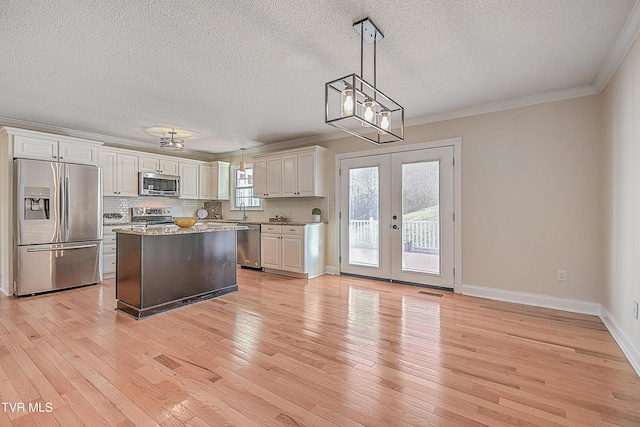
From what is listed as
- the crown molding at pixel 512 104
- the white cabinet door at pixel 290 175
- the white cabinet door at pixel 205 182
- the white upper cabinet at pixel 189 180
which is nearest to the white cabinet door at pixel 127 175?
the white upper cabinet at pixel 189 180

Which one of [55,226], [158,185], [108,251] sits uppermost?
[158,185]

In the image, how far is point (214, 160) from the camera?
7.20m

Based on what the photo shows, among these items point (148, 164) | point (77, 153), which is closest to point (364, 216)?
point (148, 164)

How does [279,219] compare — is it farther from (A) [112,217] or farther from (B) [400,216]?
(A) [112,217]

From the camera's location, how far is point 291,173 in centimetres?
539

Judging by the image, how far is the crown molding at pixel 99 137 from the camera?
4.43 meters

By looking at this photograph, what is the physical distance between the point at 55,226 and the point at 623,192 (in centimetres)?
629

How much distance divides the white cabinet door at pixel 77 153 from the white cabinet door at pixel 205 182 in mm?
2115

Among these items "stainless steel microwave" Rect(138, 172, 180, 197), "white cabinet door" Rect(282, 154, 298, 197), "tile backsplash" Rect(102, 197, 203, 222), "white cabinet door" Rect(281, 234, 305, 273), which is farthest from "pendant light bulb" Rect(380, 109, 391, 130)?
"tile backsplash" Rect(102, 197, 203, 222)

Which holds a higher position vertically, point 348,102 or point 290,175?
point 348,102

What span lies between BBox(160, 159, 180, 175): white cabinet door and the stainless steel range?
2.54 ft

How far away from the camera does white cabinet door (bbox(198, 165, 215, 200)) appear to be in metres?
6.57

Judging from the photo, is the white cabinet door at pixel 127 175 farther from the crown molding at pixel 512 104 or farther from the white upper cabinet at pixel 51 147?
the crown molding at pixel 512 104

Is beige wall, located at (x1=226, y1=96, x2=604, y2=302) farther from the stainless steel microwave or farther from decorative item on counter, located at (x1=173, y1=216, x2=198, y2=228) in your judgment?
the stainless steel microwave
